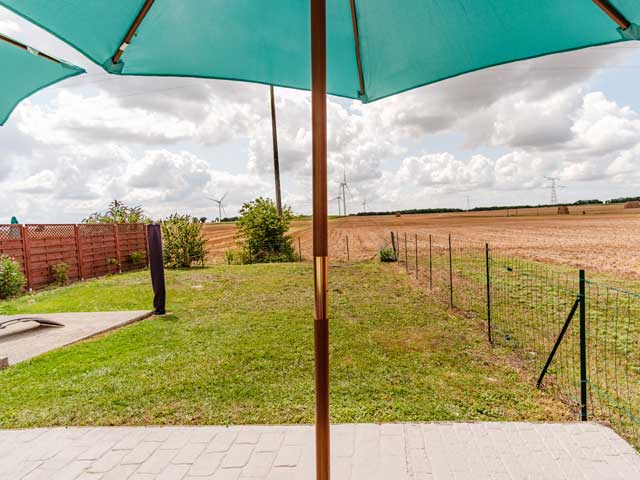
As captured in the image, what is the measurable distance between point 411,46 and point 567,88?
363 inches

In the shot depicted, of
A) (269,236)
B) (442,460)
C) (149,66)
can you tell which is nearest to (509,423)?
(442,460)

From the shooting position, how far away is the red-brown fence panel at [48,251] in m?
8.16

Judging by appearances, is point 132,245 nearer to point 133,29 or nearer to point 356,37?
point 133,29

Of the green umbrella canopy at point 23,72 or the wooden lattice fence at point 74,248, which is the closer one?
the green umbrella canopy at point 23,72

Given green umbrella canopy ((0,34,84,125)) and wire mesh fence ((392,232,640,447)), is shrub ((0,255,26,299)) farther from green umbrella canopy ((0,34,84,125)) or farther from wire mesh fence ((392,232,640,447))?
wire mesh fence ((392,232,640,447))

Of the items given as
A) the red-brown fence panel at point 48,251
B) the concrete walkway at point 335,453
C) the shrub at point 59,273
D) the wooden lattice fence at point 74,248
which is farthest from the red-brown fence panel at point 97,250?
A: the concrete walkway at point 335,453

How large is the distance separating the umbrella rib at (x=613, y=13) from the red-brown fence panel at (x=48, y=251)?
9906 millimetres

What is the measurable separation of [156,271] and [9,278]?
3953mm

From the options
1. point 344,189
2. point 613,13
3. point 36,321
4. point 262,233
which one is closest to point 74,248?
point 262,233

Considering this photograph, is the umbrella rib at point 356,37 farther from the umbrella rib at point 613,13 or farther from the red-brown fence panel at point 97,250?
the red-brown fence panel at point 97,250

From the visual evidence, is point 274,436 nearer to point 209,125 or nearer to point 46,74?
point 46,74

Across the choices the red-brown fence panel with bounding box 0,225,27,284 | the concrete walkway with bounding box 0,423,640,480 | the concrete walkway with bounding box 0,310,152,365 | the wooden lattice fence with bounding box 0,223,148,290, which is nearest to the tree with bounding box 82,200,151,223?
the wooden lattice fence with bounding box 0,223,148,290

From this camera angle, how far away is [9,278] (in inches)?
283

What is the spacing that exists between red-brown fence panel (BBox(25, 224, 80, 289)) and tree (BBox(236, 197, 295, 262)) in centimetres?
442
